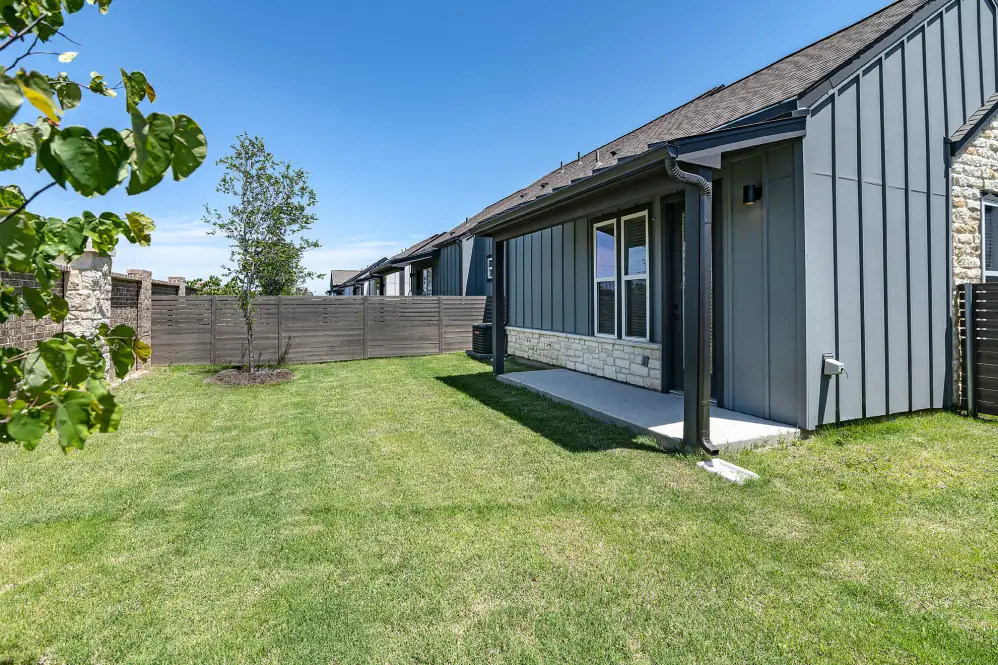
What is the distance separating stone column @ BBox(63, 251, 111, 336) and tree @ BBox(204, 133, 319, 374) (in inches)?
79.2

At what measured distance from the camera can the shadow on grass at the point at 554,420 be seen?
14.6 feet

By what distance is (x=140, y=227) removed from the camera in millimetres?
1403

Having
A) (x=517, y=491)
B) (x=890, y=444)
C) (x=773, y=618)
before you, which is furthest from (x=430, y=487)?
(x=890, y=444)

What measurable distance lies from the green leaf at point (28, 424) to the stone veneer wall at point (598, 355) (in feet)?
19.7

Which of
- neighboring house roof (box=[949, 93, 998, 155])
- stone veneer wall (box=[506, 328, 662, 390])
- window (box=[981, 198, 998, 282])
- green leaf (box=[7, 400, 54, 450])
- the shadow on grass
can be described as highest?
neighboring house roof (box=[949, 93, 998, 155])

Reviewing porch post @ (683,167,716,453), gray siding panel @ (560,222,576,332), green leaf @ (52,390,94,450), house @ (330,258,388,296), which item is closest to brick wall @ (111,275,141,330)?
gray siding panel @ (560,222,576,332)

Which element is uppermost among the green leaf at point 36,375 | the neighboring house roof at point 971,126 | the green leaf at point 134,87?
the neighboring house roof at point 971,126

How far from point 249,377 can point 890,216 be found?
30.8 feet

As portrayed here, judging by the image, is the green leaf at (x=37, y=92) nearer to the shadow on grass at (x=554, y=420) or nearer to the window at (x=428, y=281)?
the shadow on grass at (x=554, y=420)

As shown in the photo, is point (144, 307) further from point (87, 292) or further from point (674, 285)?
point (674, 285)

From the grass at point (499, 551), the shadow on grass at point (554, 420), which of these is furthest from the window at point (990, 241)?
the shadow on grass at point (554, 420)

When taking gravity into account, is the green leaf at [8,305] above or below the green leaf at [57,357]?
above

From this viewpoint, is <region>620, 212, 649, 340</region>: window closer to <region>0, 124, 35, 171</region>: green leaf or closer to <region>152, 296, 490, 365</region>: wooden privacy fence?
<region>152, 296, 490, 365</region>: wooden privacy fence

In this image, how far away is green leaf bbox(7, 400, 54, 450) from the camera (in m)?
1.00
